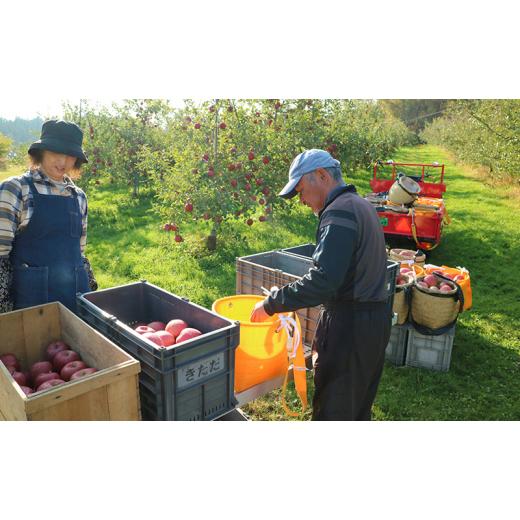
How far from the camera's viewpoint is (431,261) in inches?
330

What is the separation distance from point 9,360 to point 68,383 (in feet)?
2.75

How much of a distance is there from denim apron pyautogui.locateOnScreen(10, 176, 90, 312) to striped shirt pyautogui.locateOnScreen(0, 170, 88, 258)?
26mm

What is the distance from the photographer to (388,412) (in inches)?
153

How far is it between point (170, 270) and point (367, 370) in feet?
17.0

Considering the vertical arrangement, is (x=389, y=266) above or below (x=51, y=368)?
above

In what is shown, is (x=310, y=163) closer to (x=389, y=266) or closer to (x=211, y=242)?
(x=389, y=266)

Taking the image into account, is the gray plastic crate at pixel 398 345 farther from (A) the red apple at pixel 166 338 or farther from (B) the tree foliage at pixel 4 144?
(B) the tree foliage at pixel 4 144

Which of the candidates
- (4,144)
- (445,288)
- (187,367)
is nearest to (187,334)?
(187,367)

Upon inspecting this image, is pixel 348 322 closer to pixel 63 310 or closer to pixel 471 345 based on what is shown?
pixel 63 310

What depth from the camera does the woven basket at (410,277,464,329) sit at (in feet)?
14.6

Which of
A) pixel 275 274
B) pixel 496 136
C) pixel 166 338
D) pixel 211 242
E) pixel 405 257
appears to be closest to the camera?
pixel 166 338

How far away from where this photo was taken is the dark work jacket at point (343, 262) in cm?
226

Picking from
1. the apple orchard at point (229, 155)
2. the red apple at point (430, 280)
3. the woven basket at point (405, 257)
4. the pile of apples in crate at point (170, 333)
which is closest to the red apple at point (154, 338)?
the pile of apples in crate at point (170, 333)

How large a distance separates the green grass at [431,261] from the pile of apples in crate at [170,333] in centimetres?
168
